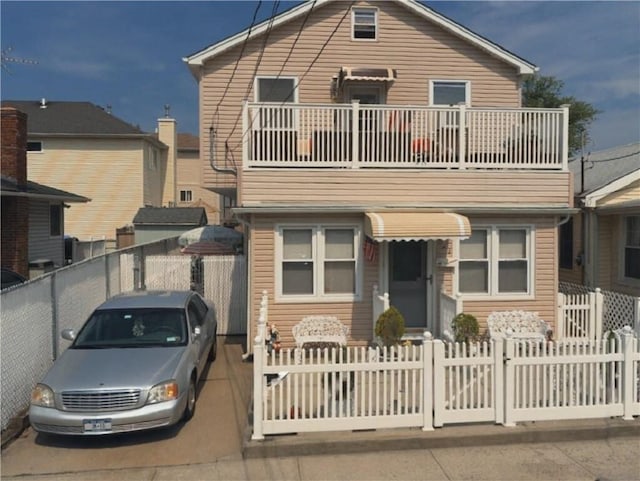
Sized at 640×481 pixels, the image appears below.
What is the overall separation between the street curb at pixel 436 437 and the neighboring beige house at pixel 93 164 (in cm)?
2372

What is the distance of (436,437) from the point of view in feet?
18.0

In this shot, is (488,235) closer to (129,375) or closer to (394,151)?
(394,151)

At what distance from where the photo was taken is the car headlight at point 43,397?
555cm

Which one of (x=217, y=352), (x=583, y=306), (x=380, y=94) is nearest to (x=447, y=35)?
(x=380, y=94)

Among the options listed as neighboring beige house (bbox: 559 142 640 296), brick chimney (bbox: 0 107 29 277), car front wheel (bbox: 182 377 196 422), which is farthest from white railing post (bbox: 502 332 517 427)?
brick chimney (bbox: 0 107 29 277)

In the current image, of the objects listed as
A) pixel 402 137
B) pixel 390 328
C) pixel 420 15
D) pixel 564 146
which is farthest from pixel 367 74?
pixel 390 328

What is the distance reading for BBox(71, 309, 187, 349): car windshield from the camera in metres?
6.69

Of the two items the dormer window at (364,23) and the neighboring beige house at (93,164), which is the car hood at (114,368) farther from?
→ the neighboring beige house at (93,164)

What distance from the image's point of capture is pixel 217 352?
9.77 meters

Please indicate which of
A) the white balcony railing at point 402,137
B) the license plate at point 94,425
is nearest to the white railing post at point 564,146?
the white balcony railing at point 402,137

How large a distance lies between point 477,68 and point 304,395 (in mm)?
9979

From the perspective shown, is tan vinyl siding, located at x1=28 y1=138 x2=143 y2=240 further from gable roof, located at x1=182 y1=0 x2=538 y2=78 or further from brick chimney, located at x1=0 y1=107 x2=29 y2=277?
gable roof, located at x1=182 y1=0 x2=538 y2=78

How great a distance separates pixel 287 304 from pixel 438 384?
4010 mm

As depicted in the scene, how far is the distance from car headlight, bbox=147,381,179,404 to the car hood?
2.5 inches
